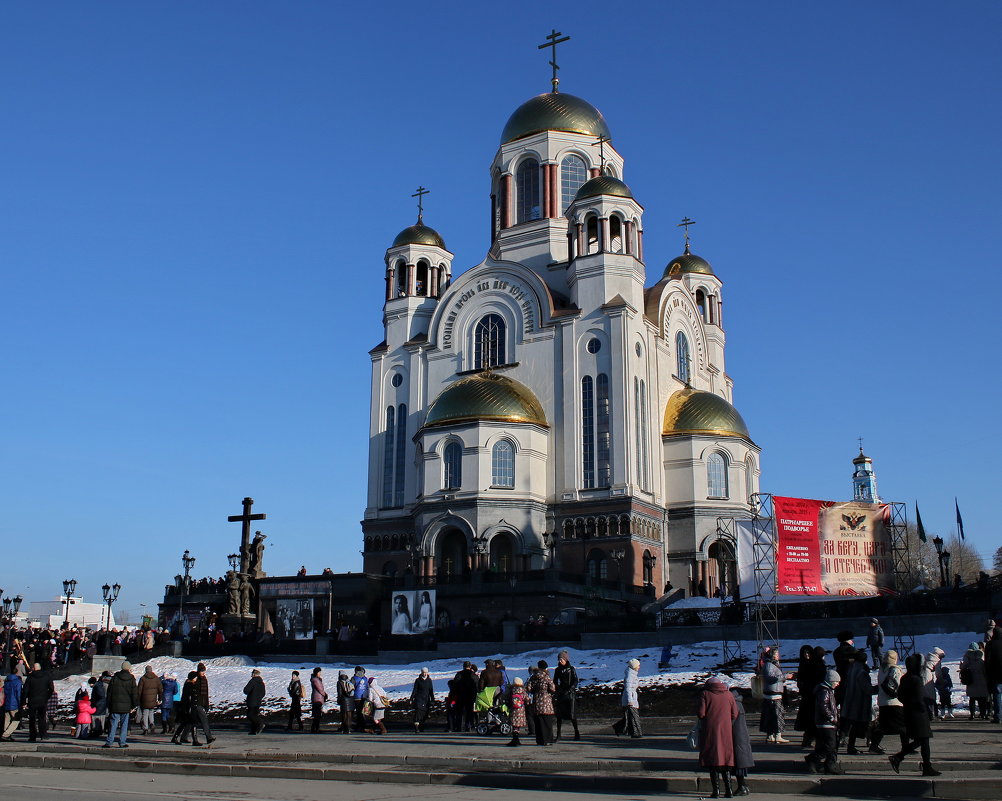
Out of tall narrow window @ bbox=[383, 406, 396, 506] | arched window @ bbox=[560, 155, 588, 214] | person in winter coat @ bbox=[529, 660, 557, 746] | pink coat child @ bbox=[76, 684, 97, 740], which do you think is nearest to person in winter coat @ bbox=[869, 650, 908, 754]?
person in winter coat @ bbox=[529, 660, 557, 746]

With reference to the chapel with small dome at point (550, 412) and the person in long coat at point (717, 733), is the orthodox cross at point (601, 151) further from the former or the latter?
the person in long coat at point (717, 733)

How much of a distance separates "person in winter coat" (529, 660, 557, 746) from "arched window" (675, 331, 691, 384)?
119 ft

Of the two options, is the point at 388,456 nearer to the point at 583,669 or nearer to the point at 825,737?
the point at 583,669

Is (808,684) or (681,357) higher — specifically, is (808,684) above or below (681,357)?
below

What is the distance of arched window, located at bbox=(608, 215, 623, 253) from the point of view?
159ft

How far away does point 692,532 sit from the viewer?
4666cm

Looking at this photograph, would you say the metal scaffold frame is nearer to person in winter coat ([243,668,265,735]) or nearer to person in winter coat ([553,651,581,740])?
person in winter coat ([553,651,581,740])

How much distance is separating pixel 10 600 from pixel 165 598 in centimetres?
663

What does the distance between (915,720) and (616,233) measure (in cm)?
3800

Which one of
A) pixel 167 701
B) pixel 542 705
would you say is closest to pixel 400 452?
pixel 167 701

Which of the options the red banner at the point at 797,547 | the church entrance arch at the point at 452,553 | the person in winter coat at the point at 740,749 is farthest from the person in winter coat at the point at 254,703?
the church entrance arch at the point at 452,553

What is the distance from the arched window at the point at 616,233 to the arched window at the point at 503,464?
10.6 metres

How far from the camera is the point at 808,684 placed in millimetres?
14844

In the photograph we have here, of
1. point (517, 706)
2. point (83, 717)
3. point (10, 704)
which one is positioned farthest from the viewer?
point (83, 717)
